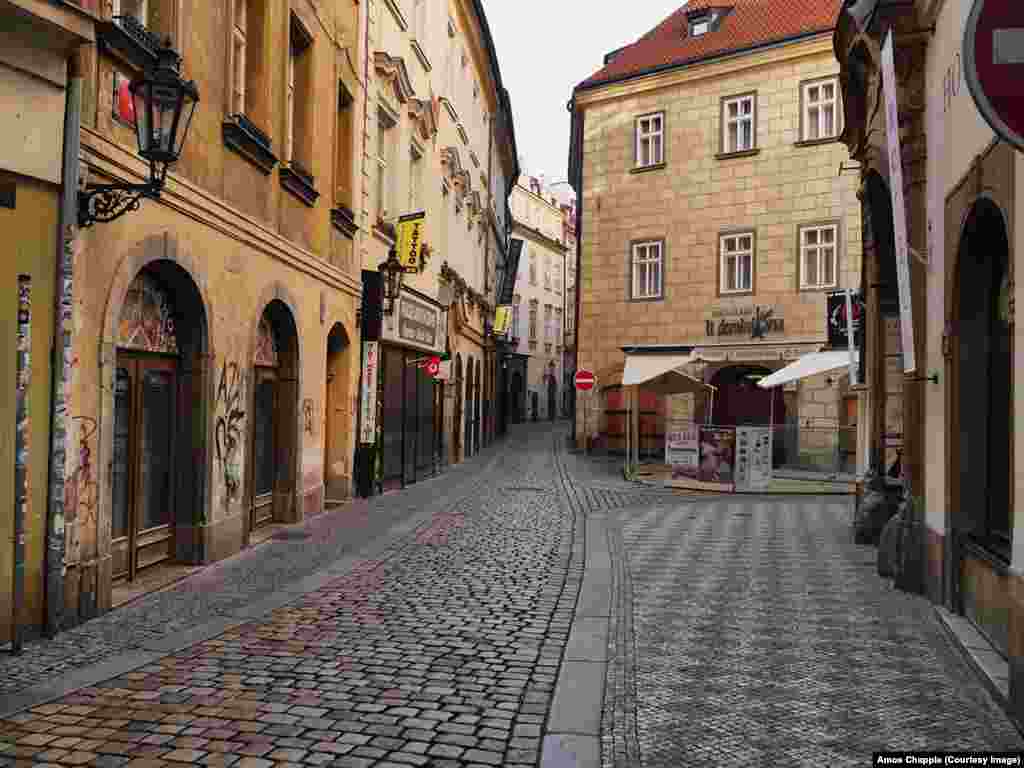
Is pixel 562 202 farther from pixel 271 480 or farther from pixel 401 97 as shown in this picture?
pixel 271 480

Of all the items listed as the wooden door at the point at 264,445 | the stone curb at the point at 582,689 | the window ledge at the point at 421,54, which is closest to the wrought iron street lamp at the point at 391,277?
the wooden door at the point at 264,445

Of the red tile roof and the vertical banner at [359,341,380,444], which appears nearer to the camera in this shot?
the vertical banner at [359,341,380,444]

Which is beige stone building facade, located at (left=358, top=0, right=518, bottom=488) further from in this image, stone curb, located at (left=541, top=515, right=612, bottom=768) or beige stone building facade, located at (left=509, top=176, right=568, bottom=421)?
beige stone building facade, located at (left=509, top=176, right=568, bottom=421)

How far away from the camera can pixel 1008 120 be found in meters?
2.80

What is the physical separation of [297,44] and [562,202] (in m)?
59.6

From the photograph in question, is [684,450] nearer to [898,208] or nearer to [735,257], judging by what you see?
[735,257]

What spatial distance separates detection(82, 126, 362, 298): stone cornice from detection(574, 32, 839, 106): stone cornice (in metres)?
16.3

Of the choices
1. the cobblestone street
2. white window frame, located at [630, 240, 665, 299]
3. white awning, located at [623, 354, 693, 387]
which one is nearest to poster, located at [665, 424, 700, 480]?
white awning, located at [623, 354, 693, 387]

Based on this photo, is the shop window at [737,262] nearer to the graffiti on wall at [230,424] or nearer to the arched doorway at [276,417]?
the arched doorway at [276,417]

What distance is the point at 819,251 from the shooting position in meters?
24.8

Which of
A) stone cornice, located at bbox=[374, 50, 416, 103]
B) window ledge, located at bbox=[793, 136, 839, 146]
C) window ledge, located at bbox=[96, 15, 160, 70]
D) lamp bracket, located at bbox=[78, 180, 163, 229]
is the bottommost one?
lamp bracket, located at bbox=[78, 180, 163, 229]

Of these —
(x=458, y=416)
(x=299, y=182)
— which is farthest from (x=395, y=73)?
Result: (x=458, y=416)

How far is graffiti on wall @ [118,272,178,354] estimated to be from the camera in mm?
8203

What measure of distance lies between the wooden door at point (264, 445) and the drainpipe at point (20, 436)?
16.3 ft
